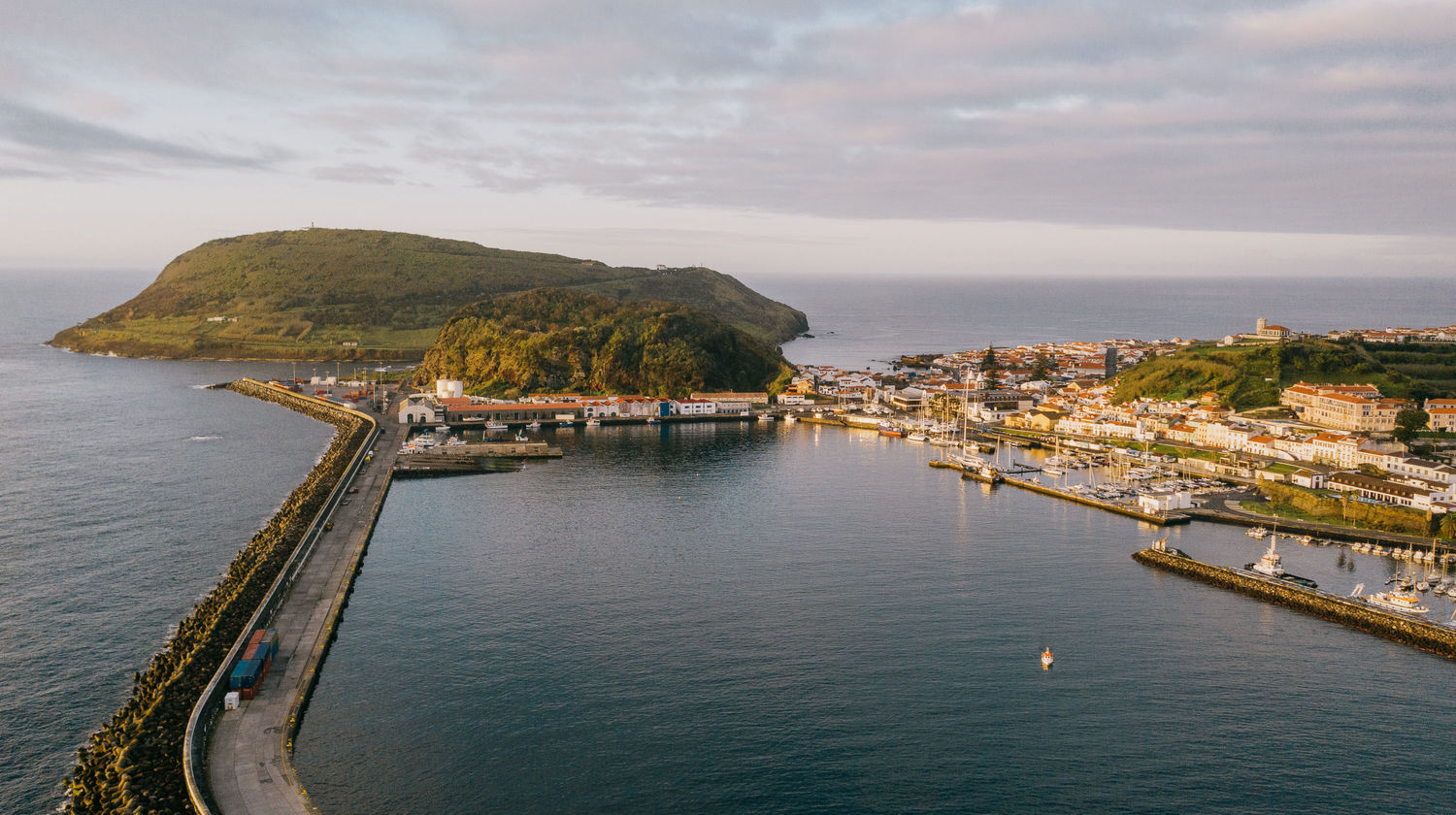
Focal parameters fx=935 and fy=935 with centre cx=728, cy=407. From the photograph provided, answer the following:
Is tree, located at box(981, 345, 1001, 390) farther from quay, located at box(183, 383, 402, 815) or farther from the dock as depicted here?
quay, located at box(183, 383, 402, 815)

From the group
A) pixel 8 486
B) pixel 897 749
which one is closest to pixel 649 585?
pixel 897 749

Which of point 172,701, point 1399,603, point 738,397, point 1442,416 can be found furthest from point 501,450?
point 1442,416

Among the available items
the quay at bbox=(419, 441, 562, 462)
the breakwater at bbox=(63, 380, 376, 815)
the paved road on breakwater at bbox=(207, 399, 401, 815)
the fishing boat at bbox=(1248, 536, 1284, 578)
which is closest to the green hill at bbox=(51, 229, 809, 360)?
the quay at bbox=(419, 441, 562, 462)

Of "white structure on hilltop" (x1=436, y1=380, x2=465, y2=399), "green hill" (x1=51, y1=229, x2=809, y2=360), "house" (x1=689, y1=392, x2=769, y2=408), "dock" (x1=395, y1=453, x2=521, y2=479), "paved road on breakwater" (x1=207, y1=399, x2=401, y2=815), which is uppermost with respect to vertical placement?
"green hill" (x1=51, y1=229, x2=809, y2=360)

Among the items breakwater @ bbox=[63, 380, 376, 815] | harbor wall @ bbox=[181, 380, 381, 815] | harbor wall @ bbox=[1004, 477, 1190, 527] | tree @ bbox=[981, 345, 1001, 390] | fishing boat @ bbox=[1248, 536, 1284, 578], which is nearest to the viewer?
breakwater @ bbox=[63, 380, 376, 815]

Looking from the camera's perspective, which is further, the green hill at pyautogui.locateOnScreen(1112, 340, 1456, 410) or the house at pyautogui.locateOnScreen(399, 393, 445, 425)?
the house at pyautogui.locateOnScreen(399, 393, 445, 425)
